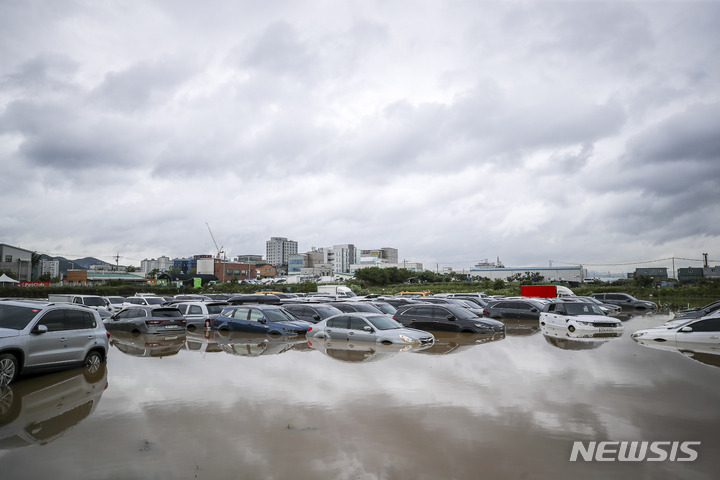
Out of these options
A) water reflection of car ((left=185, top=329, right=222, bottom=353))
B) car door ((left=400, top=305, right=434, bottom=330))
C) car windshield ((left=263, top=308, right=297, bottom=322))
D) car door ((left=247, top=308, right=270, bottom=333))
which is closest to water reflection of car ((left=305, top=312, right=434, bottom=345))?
car windshield ((left=263, top=308, right=297, bottom=322))

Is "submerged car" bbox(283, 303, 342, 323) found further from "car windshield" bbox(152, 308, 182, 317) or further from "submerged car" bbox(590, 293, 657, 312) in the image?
"submerged car" bbox(590, 293, 657, 312)

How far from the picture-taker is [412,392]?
896cm

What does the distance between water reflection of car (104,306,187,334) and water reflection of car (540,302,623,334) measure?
53.8 feet

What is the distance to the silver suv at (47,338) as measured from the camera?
9.00m

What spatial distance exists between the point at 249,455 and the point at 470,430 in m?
3.23

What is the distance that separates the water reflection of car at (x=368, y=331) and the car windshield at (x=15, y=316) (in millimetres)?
9200

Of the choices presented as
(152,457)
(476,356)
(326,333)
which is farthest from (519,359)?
(152,457)

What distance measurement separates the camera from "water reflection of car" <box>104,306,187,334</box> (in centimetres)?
1800

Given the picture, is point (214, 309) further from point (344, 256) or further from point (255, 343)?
point (344, 256)

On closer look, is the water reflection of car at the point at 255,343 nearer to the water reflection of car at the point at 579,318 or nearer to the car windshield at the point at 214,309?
the car windshield at the point at 214,309

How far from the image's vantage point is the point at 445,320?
20188mm

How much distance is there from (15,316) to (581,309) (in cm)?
2070

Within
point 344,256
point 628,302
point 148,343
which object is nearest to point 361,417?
point 148,343

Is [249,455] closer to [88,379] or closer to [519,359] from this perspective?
[88,379]
